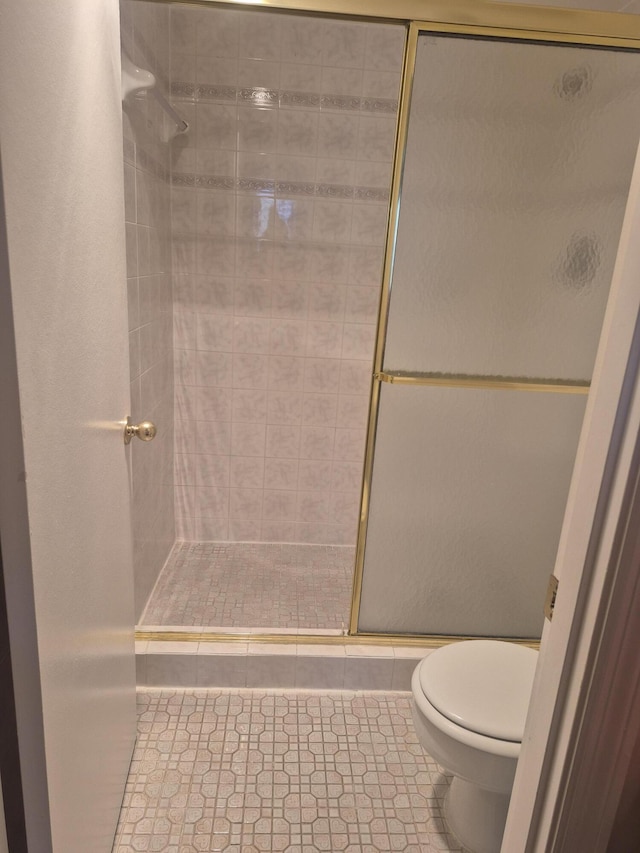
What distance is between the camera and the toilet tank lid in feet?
4.36

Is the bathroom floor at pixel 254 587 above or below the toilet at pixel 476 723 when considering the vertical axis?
below

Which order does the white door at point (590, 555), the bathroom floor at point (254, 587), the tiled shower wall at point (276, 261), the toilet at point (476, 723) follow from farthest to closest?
1. the tiled shower wall at point (276, 261)
2. the bathroom floor at point (254, 587)
3. the toilet at point (476, 723)
4. the white door at point (590, 555)

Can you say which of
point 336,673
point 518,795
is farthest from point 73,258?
point 336,673

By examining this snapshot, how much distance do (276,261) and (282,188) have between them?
0.30m

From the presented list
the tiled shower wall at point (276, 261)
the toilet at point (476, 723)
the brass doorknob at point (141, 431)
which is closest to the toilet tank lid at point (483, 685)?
the toilet at point (476, 723)

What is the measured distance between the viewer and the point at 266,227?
2580 millimetres

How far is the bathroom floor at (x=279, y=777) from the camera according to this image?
1.47 metres

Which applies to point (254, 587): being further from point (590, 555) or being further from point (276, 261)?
point (590, 555)

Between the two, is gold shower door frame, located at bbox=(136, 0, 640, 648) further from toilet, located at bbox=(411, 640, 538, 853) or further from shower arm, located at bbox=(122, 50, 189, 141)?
toilet, located at bbox=(411, 640, 538, 853)

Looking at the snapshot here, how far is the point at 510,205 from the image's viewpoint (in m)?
1.70

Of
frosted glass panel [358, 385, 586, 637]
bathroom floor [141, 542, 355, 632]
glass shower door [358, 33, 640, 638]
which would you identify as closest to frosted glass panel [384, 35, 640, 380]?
glass shower door [358, 33, 640, 638]

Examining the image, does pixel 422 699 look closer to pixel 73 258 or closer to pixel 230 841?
pixel 230 841

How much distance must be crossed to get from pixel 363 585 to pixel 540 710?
123cm

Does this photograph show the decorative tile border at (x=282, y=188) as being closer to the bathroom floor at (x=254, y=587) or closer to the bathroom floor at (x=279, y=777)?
the bathroom floor at (x=254, y=587)
